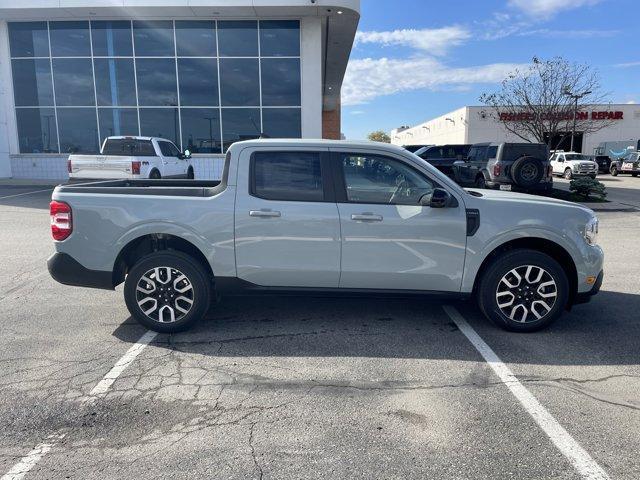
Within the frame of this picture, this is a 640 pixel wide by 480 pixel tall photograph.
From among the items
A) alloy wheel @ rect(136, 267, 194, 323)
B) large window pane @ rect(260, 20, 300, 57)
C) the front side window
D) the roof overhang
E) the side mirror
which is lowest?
alloy wheel @ rect(136, 267, 194, 323)

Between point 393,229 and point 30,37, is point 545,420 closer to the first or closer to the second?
point 393,229

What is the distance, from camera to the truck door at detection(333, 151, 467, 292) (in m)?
4.40

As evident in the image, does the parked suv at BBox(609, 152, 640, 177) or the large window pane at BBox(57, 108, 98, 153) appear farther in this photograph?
the parked suv at BBox(609, 152, 640, 177)

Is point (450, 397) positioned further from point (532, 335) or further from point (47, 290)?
point (47, 290)

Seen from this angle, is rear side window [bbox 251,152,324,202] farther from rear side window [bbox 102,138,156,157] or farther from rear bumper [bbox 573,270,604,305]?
rear side window [bbox 102,138,156,157]

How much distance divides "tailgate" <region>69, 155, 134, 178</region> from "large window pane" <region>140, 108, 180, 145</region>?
7.94 m

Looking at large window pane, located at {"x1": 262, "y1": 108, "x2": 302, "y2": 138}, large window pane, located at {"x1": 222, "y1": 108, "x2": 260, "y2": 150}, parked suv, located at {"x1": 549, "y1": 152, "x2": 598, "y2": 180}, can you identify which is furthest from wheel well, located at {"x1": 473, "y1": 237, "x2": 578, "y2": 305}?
parked suv, located at {"x1": 549, "y1": 152, "x2": 598, "y2": 180}

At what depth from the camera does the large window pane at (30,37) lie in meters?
21.2

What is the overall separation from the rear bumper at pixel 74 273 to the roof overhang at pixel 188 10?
53.6ft

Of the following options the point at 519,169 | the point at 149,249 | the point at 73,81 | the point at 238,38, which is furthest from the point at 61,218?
the point at 73,81

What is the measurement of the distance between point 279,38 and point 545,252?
721 inches

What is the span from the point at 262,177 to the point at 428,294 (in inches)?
73.8

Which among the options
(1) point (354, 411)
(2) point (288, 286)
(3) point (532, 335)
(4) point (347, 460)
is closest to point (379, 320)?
(2) point (288, 286)

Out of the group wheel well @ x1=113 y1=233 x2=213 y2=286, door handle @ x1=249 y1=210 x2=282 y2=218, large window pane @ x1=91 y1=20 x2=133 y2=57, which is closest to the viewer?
door handle @ x1=249 y1=210 x2=282 y2=218
